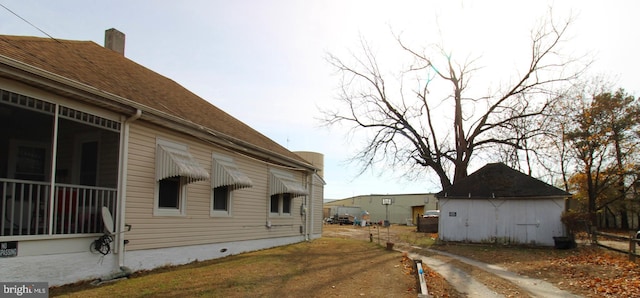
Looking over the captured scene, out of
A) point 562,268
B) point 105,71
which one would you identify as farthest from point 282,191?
point 562,268

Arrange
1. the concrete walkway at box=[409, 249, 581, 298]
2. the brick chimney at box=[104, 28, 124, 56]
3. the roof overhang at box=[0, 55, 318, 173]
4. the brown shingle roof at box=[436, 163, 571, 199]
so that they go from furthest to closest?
1. the brown shingle roof at box=[436, 163, 571, 199]
2. the brick chimney at box=[104, 28, 124, 56]
3. the concrete walkway at box=[409, 249, 581, 298]
4. the roof overhang at box=[0, 55, 318, 173]

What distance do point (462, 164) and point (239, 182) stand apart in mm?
20552

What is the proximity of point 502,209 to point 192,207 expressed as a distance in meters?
18.0

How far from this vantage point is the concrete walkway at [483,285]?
10398 millimetres

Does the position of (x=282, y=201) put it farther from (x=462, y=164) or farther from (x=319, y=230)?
(x=462, y=164)

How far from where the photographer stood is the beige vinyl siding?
10109 millimetres

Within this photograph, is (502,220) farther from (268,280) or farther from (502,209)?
(268,280)

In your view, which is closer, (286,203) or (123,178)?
→ (123,178)

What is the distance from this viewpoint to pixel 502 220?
23891mm

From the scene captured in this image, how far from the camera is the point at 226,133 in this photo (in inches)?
559

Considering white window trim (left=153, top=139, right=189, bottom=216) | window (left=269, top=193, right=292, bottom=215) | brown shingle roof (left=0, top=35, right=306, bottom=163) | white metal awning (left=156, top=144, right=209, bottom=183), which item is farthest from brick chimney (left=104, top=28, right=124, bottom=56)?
window (left=269, top=193, right=292, bottom=215)

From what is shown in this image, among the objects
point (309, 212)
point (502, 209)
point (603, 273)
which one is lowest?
point (603, 273)

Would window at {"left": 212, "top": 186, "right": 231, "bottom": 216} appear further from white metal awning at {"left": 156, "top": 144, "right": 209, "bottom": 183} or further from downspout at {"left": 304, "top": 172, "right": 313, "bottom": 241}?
downspout at {"left": 304, "top": 172, "right": 313, "bottom": 241}

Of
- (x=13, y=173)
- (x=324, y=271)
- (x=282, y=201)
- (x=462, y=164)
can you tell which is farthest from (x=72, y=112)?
(x=462, y=164)
